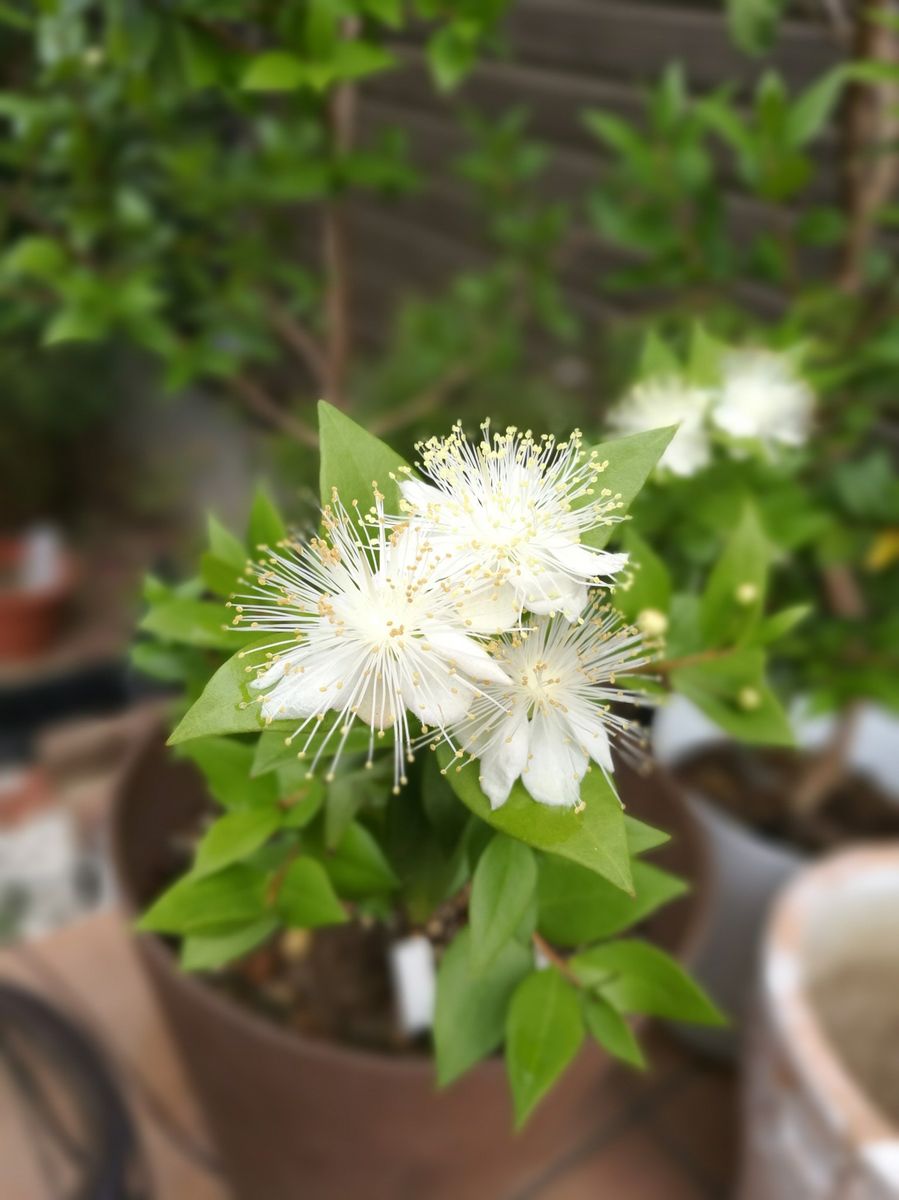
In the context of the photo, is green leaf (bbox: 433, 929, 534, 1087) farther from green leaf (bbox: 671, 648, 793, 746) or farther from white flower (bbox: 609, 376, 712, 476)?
white flower (bbox: 609, 376, 712, 476)

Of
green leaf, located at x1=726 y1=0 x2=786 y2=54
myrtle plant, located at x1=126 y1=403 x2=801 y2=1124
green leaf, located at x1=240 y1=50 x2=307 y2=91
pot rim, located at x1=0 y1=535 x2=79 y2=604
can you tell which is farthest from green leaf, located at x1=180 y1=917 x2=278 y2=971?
pot rim, located at x1=0 y1=535 x2=79 y2=604

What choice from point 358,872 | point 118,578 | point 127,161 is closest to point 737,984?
point 358,872

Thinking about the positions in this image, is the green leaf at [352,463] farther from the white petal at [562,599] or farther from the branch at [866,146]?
the branch at [866,146]

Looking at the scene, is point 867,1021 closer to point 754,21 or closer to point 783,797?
point 783,797

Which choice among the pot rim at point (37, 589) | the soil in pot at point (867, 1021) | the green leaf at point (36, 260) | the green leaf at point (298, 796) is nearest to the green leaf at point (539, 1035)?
the green leaf at point (298, 796)

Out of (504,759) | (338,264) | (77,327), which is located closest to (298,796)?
(504,759)

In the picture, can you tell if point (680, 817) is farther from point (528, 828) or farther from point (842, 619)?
point (528, 828)
